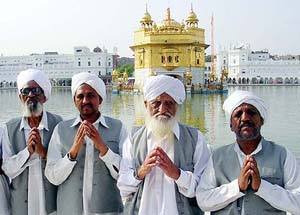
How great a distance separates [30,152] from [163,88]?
2.41ft

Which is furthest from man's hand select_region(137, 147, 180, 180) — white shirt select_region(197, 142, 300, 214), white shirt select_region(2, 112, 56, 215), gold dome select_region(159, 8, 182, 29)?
gold dome select_region(159, 8, 182, 29)

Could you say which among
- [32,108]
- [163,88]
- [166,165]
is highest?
[163,88]

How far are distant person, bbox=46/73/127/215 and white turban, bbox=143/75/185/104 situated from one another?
0.31 metres

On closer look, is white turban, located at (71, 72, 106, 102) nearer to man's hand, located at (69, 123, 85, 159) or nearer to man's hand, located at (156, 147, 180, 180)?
man's hand, located at (69, 123, 85, 159)

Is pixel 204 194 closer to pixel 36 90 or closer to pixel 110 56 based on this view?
pixel 36 90

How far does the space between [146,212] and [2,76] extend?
244ft

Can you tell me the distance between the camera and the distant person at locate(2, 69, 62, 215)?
A: 2.22m

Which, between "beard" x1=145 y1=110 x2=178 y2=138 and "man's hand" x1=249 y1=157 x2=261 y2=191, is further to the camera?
"beard" x1=145 y1=110 x2=178 y2=138

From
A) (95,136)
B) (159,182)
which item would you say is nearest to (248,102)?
(159,182)

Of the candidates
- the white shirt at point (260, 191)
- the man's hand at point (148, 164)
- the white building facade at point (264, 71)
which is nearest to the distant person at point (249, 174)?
the white shirt at point (260, 191)

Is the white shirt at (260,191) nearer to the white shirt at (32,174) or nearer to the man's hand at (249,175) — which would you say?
the man's hand at (249,175)

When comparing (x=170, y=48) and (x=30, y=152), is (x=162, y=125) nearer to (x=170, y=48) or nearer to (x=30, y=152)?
(x=30, y=152)

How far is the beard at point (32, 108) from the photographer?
91.0 inches

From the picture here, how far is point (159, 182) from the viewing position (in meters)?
2.06
